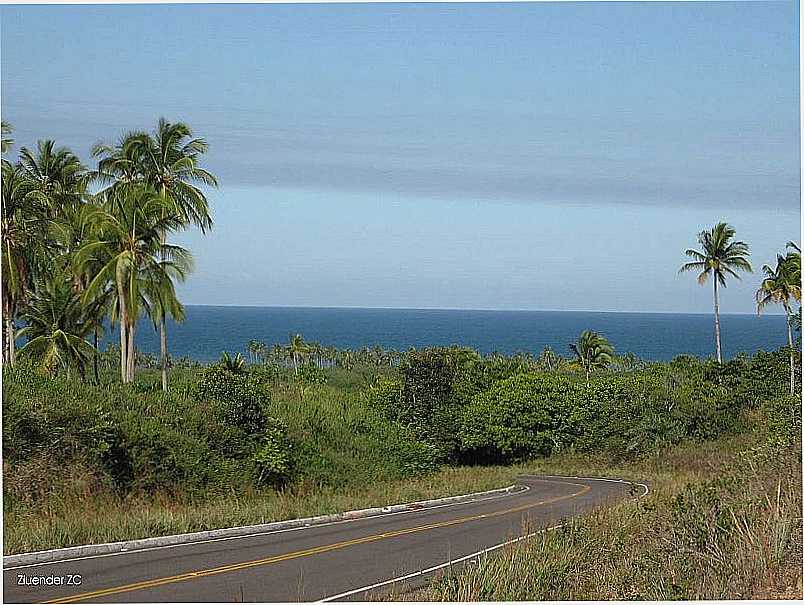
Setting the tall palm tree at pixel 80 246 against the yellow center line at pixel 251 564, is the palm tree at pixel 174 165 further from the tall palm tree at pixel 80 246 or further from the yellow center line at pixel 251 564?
the yellow center line at pixel 251 564

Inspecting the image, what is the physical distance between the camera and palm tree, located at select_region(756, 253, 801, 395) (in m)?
18.6

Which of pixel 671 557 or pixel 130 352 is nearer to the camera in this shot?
Answer: pixel 671 557

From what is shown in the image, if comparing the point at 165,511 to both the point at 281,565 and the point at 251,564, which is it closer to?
the point at 251,564

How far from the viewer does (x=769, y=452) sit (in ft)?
31.7

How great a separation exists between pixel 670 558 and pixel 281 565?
3534 mm

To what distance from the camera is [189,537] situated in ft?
33.0

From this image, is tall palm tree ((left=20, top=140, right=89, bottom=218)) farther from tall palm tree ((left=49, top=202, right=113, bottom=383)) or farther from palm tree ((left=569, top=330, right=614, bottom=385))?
palm tree ((left=569, top=330, right=614, bottom=385))

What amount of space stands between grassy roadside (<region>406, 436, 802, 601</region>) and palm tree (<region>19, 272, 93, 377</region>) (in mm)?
14412

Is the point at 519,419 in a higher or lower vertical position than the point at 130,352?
lower

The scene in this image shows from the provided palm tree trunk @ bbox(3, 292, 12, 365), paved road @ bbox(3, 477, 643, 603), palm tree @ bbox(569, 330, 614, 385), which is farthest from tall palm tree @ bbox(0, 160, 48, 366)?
palm tree @ bbox(569, 330, 614, 385)

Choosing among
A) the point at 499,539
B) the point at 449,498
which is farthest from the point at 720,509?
the point at 449,498

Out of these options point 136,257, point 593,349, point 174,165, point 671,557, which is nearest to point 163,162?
point 174,165

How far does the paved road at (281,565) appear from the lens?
7465mm

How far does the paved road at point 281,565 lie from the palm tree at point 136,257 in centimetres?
669
